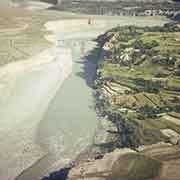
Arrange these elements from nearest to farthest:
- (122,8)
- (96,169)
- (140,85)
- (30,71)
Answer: (96,169) < (140,85) < (30,71) < (122,8)

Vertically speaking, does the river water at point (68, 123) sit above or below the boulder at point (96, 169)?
below

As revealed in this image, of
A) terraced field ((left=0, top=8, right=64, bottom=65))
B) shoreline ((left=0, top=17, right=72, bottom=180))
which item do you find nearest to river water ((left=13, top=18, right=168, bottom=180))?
shoreline ((left=0, top=17, right=72, bottom=180))

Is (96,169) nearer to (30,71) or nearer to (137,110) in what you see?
(137,110)

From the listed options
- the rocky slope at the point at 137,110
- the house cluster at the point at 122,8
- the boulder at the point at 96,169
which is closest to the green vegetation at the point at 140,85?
the rocky slope at the point at 137,110

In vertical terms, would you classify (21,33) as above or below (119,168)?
above

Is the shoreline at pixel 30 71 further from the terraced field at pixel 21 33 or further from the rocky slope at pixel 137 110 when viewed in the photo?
the rocky slope at pixel 137 110

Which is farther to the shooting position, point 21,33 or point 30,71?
point 21,33

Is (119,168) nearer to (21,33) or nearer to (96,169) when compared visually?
(96,169)

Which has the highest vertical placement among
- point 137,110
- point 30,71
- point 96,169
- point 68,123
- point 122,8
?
point 122,8

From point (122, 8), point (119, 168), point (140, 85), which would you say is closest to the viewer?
point (119, 168)

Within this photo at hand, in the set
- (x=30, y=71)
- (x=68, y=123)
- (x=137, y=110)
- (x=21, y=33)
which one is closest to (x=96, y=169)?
(x=68, y=123)

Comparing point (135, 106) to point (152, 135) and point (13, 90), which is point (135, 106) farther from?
point (13, 90)
